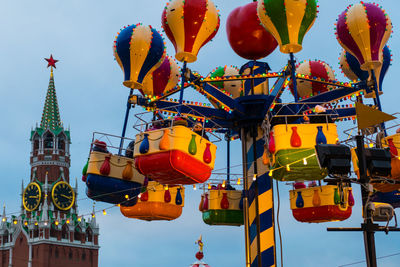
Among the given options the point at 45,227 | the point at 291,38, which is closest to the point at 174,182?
the point at 291,38

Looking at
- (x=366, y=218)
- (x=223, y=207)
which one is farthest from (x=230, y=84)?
(x=366, y=218)

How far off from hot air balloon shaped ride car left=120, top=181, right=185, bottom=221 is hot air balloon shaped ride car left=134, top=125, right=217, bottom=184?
288 cm

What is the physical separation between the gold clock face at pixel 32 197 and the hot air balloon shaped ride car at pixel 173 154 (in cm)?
7414

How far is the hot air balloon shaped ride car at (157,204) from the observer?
1484cm

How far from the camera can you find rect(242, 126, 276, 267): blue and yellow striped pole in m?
14.0

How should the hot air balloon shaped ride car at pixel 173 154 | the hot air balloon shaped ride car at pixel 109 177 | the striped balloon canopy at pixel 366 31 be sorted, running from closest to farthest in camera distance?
the hot air balloon shaped ride car at pixel 173 154, the hot air balloon shaped ride car at pixel 109 177, the striped balloon canopy at pixel 366 31

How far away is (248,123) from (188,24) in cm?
287

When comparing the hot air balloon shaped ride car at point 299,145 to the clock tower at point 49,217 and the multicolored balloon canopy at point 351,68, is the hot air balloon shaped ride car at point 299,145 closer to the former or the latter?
the multicolored balloon canopy at point 351,68

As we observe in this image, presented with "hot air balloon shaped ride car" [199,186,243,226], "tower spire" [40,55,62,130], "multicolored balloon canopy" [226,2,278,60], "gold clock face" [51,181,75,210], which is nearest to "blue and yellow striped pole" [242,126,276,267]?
"hot air balloon shaped ride car" [199,186,243,226]

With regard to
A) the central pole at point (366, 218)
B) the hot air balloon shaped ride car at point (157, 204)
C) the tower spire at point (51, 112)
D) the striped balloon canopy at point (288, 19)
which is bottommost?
the central pole at point (366, 218)

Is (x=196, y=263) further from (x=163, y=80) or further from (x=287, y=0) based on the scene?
(x=287, y=0)

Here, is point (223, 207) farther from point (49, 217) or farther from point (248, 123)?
point (49, 217)

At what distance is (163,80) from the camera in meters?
16.9

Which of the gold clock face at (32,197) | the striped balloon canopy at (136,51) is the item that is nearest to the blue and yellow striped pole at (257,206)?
the striped balloon canopy at (136,51)
